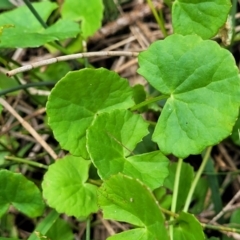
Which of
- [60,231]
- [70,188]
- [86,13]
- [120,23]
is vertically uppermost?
[86,13]

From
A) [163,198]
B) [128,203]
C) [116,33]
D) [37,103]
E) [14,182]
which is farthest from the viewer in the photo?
[116,33]

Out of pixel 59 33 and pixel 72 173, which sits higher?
pixel 59 33

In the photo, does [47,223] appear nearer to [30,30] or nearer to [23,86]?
[23,86]

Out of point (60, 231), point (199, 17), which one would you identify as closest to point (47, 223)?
point (60, 231)

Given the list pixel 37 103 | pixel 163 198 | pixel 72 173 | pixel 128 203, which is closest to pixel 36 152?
pixel 37 103

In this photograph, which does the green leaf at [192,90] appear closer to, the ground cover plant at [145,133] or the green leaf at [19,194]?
the ground cover plant at [145,133]

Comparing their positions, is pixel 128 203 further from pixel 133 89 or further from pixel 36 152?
pixel 36 152
